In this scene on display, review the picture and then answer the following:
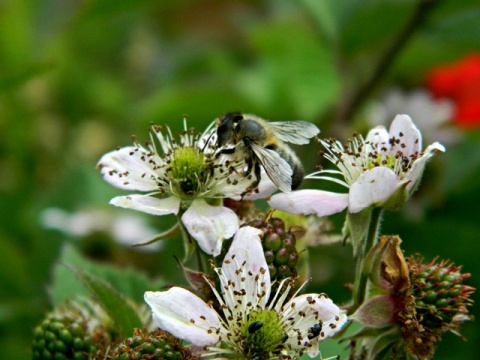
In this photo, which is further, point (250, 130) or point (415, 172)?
point (250, 130)

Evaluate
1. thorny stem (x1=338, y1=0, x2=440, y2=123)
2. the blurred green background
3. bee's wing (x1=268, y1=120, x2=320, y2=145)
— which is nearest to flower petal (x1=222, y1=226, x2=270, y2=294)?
bee's wing (x1=268, y1=120, x2=320, y2=145)

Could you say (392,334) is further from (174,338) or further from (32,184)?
(32,184)

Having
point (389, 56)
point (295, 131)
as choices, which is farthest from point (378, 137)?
point (389, 56)

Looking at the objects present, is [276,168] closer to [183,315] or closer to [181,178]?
[181,178]

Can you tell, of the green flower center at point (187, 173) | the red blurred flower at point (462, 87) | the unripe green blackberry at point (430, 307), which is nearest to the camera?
the unripe green blackberry at point (430, 307)

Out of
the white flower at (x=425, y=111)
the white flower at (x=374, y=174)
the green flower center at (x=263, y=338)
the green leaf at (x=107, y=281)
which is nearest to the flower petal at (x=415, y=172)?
the white flower at (x=374, y=174)

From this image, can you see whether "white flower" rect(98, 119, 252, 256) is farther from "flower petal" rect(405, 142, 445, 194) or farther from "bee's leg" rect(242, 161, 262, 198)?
"flower petal" rect(405, 142, 445, 194)

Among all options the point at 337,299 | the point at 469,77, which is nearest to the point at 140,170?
the point at 337,299

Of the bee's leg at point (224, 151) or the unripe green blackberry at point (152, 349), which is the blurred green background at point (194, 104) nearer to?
the bee's leg at point (224, 151)
